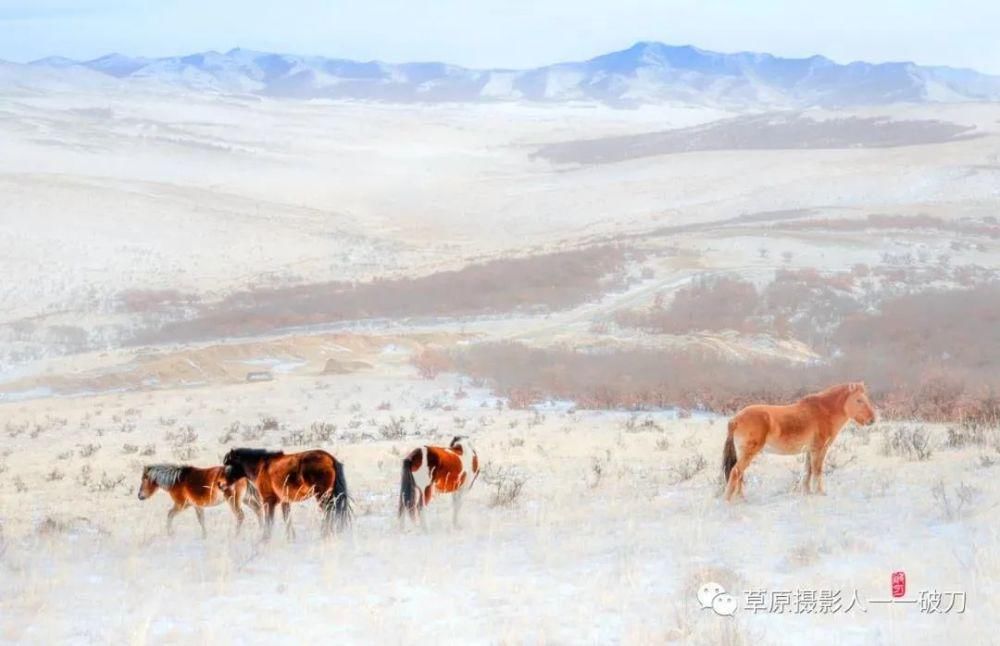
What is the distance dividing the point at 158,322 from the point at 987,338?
24.5 metres

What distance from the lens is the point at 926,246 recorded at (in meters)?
36.6

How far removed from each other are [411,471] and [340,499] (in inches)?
24.1

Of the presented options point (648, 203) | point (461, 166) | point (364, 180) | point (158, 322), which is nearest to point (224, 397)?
point (158, 322)

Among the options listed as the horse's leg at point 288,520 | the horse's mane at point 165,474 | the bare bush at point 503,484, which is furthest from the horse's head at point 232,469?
the bare bush at point 503,484

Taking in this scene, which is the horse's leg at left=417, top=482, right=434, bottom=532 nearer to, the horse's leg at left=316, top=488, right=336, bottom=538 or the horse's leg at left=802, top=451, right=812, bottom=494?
the horse's leg at left=316, top=488, right=336, bottom=538

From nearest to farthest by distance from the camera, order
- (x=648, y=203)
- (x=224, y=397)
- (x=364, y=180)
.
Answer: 1. (x=224, y=397)
2. (x=648, y=203)
3. (x=364, y=180)

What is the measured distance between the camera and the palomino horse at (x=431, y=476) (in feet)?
26.9

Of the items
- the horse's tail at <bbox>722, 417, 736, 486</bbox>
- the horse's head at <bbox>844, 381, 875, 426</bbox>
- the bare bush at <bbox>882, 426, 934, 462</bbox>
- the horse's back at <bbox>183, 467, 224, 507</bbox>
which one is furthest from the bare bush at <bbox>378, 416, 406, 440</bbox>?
the horse's head at <bbox>844, 381, 875, 426</bbox>

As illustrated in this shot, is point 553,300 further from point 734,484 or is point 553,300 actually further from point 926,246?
point 734,484

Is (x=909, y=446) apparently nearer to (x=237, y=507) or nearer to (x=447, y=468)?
(x=447, y=468)

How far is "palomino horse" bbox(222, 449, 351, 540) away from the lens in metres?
7.96

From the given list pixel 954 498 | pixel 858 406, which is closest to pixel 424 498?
pixel 858 406

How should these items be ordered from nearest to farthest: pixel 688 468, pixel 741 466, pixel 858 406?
pixel 741 466 → pixel 858 406 → pixel 688 468

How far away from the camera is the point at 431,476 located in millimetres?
8258
